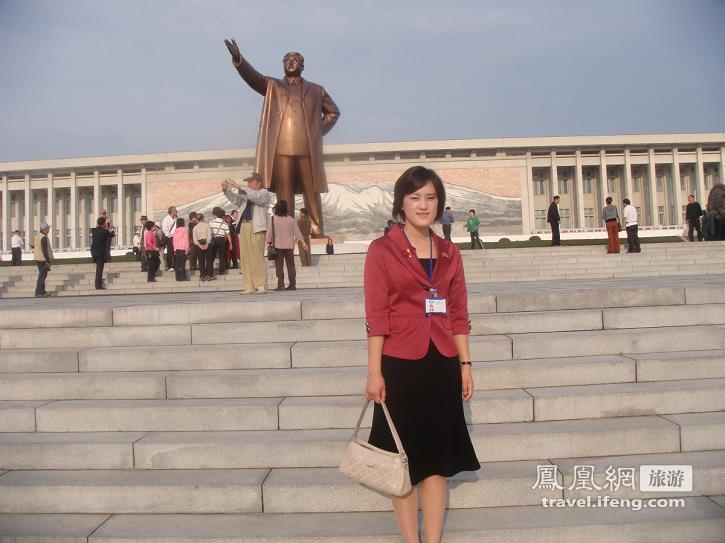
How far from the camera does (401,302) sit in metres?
1.96

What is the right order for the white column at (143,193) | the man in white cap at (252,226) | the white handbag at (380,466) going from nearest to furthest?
the white handbag at (380,466)
the man in white cap at (252,226)
the white column at (143,193)

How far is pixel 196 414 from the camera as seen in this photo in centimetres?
296

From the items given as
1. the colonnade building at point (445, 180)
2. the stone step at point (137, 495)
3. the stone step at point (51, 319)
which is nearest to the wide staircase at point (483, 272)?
the stone step at point (51, 319)

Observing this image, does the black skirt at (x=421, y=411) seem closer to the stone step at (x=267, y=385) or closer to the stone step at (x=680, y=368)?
the stone step at (x=267, y=385)

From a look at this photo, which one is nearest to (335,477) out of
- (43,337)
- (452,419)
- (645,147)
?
(452,419)

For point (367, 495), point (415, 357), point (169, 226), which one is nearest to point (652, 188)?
point (169, 226)

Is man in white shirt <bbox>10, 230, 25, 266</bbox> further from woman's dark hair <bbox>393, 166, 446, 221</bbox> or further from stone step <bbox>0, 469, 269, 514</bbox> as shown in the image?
woman's dark hair <bbox>393, 166, 446, 221</bbox>

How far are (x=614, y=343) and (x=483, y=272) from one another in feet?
20.1

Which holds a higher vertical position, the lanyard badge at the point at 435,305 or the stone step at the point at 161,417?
the lanyard badge at the point at 435,305

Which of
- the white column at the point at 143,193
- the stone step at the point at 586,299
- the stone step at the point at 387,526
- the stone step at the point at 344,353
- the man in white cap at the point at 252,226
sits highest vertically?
the white column at the point at 143,193

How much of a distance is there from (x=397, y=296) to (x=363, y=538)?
3.40 ft

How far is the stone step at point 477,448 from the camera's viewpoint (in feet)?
8.82

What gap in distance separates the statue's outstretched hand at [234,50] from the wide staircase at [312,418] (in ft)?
17.2

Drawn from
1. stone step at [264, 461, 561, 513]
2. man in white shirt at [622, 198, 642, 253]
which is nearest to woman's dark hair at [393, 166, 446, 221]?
stone step at [264, 461, 561, 513]
